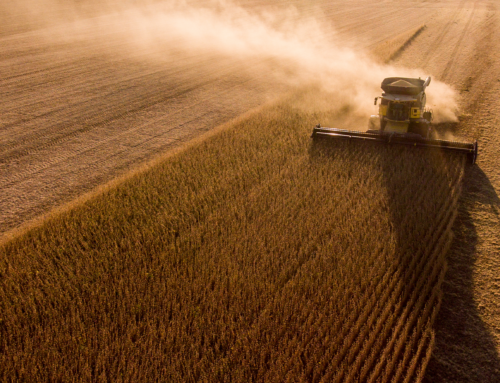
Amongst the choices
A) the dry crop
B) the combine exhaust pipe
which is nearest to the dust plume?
the combine exhaust pipe

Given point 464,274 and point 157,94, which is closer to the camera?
point 464,274

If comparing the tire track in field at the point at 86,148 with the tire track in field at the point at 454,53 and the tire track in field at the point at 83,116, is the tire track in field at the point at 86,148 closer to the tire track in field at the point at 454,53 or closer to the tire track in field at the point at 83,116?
the tire track in field at the point at 83,116

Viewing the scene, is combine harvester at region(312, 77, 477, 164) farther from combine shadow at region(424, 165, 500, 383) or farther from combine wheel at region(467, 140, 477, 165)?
combine shadow at region(424, 165, 500, 383)

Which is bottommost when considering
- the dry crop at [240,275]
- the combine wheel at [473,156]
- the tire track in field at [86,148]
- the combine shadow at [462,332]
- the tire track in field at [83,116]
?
the combine shadow at [462,332]

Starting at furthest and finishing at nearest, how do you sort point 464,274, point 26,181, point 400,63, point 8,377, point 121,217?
point 400,63, point 26,181, point 121,217, point 464,274, point 8,377

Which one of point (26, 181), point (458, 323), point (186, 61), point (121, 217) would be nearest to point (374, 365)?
point (458, 323)

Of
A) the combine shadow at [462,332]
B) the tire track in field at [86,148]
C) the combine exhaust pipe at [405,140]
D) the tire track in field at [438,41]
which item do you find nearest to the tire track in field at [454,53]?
the tire track in field at [438,41]

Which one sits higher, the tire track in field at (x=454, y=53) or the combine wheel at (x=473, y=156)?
the tire track in field at (x=454, y=53)

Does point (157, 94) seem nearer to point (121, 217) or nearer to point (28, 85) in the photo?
point (28, 85)
